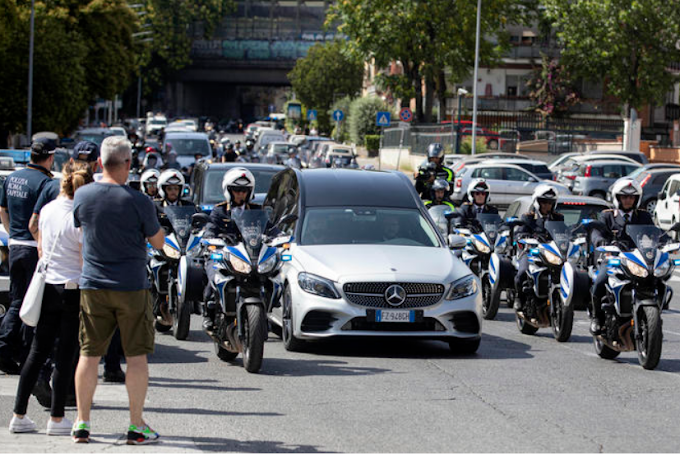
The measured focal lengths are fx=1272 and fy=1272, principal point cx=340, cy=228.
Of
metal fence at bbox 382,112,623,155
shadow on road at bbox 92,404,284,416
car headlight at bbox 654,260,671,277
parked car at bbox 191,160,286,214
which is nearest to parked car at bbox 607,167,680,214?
parked car at bbox 191,160,286,214

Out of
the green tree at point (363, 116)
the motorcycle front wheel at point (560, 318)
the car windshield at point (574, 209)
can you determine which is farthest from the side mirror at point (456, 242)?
the green tree at point (363, 116)

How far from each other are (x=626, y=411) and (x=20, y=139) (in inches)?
2133

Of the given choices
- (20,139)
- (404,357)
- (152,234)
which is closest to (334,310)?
(404,357)

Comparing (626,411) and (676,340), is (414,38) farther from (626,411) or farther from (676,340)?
(626,411)

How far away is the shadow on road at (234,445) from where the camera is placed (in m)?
7.50

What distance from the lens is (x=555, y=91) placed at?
75.8 metres

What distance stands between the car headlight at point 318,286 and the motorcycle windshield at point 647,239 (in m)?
2.76

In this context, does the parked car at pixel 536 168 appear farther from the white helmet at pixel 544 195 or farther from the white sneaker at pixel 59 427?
the white sneaker at pixel 59 427

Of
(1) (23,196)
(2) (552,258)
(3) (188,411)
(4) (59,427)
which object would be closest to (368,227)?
(2) (552,258)

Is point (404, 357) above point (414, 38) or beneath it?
beneath

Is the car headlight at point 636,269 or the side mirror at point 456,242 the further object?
the side mirror at point 456,242

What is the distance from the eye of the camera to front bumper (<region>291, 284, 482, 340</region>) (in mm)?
11516

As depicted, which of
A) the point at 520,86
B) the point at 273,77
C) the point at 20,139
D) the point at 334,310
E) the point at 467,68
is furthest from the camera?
the point at 273,77

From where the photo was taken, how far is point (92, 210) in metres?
7.38
